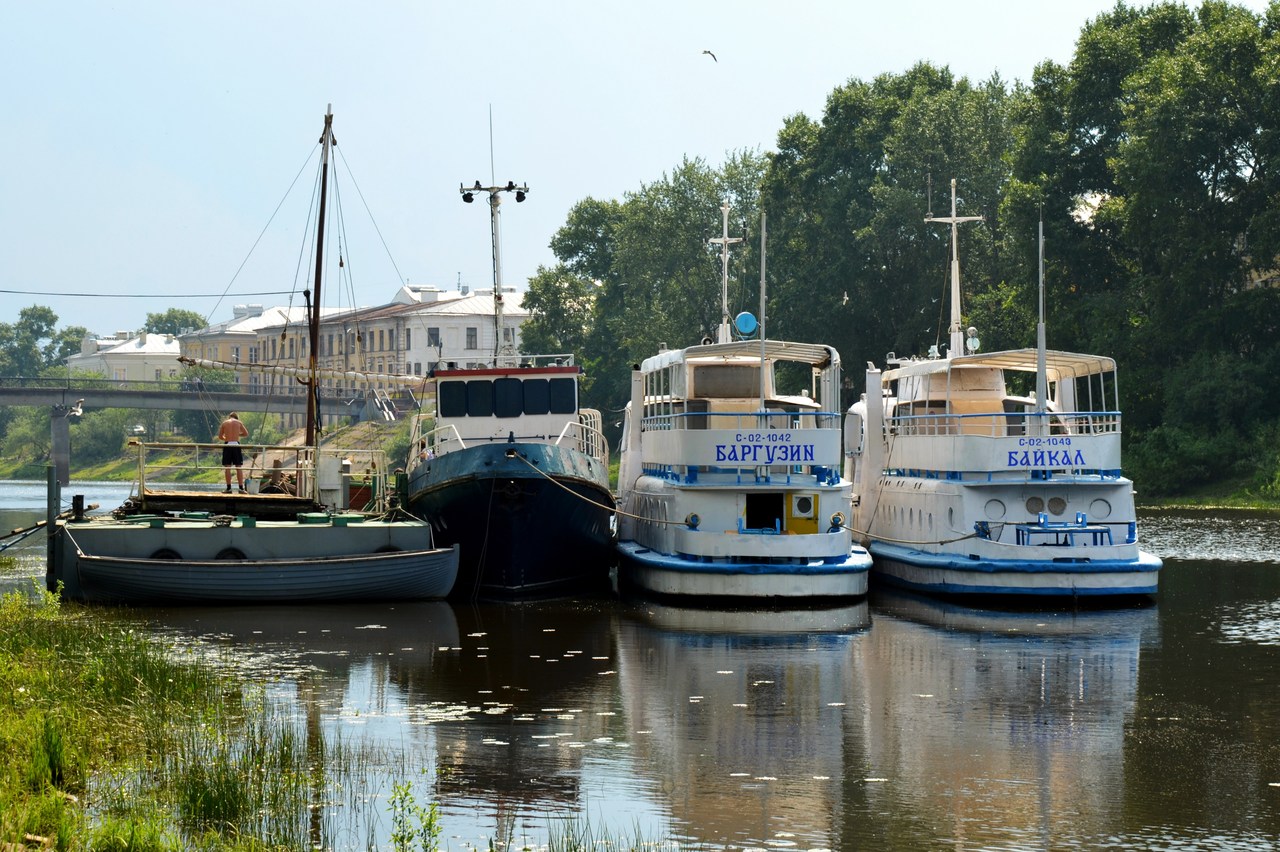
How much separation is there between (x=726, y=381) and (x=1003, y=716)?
1450cm

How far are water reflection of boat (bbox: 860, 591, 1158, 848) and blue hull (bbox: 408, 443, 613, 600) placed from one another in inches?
243

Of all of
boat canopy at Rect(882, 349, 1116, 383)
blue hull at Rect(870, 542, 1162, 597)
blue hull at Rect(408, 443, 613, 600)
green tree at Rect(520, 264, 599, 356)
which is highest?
green tree at Rect(520, 264, 599, 356)

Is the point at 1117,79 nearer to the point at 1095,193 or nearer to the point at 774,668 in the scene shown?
the point at 1095,193

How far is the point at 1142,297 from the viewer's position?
61281 millimetres

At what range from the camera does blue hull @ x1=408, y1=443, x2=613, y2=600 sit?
2908cm

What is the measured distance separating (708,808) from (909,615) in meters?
14.6

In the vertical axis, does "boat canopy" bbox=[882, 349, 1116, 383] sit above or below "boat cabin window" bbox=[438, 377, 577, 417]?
above

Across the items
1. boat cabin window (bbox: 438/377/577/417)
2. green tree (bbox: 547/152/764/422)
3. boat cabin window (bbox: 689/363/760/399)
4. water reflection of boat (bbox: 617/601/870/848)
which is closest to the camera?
water reflection of boat (bbox: 617/601/870/848)

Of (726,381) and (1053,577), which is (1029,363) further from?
(726,381)

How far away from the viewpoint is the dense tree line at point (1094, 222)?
57938mm

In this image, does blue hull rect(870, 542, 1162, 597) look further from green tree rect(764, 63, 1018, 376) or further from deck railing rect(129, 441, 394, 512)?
green tree rect(764, 63, 1018, 376)

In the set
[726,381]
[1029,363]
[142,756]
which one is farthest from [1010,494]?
[142,756]

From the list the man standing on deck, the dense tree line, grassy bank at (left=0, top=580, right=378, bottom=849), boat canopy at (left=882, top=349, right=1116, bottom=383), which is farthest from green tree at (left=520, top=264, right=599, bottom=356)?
grassy bank at (left=0, top=580, right=378, bottom=849)

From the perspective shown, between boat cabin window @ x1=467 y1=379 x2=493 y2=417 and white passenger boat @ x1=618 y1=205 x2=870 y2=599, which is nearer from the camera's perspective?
white passenger boat @ x1=618 y1=205 x2=870 y2=599
